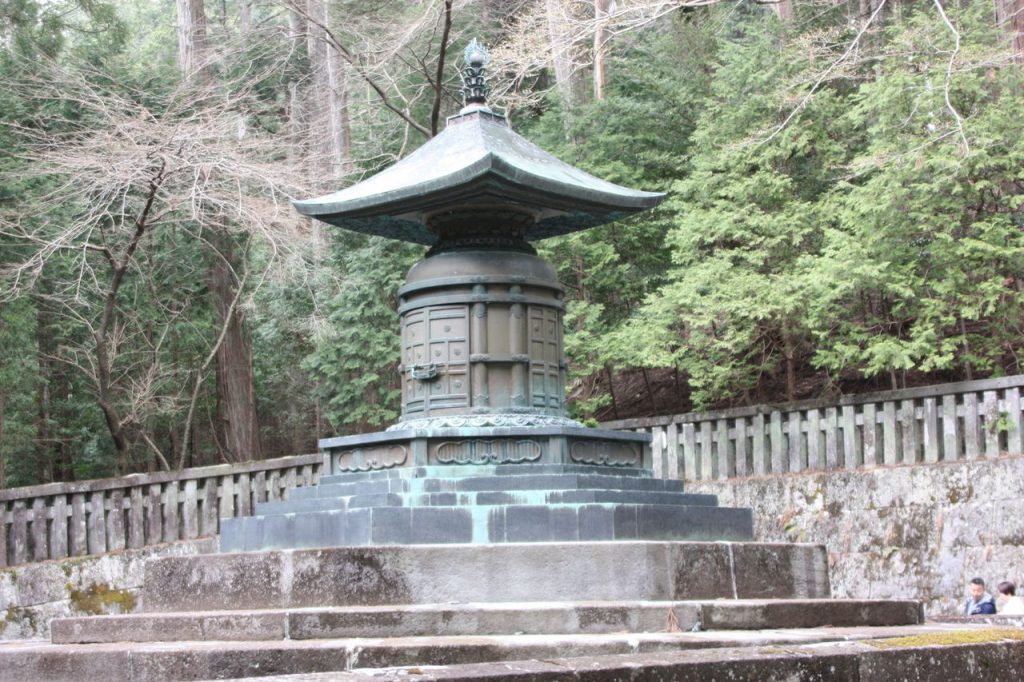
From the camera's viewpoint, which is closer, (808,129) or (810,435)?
(810,435)

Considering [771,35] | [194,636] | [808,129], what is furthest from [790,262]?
[194,636]

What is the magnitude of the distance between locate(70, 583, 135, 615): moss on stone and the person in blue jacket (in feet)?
27.3

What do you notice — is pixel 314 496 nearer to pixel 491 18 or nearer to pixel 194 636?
pixel 194 636

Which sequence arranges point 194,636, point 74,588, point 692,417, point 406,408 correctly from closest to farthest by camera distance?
point 194,636, point 406,408, point 74,588, point 692,417

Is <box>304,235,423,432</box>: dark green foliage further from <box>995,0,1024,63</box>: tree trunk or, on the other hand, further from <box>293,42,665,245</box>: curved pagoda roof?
<box>995,0,1024,63</box>: tree trunk

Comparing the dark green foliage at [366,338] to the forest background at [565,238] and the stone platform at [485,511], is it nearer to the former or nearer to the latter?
the forest background at [565,238]

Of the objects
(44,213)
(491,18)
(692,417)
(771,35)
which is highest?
(491,18)

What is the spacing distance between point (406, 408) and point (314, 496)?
3.57 ft

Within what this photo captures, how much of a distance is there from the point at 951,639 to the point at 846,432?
7614mm

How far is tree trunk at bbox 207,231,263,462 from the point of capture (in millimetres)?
17609

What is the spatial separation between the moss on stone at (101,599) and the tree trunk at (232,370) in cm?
524

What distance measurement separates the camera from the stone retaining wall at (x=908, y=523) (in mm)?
10297

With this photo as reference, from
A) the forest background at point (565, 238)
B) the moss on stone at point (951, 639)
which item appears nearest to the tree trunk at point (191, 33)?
the forest background at point (565, 238)

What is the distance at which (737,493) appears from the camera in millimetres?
12570
